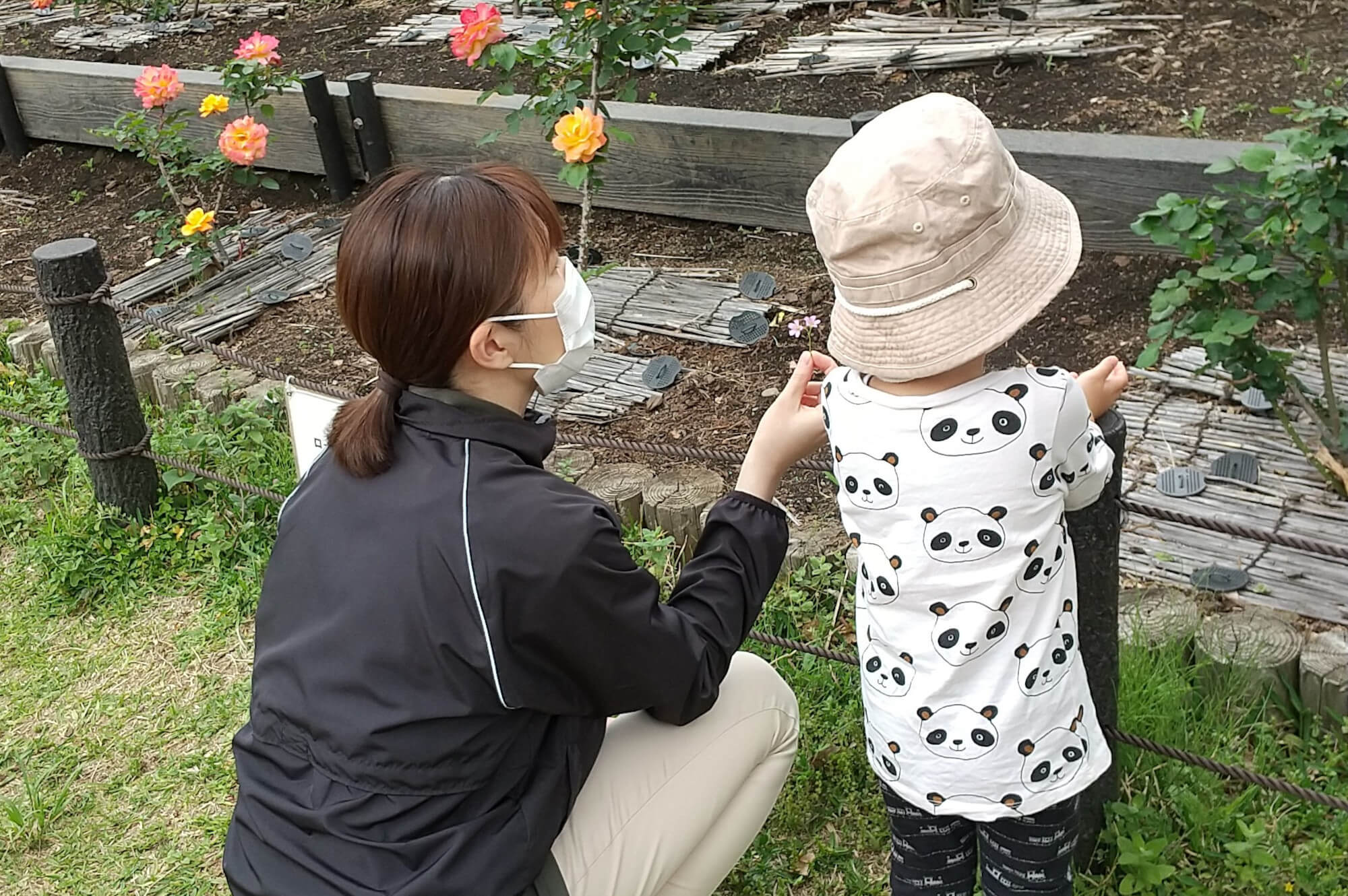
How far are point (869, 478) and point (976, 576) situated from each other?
0.19m

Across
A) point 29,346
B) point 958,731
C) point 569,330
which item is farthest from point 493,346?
point 29,346

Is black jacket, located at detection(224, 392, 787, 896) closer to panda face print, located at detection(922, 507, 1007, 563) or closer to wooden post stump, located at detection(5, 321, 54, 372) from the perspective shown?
panda face print, located at detection(922, 507, 1007, 563)

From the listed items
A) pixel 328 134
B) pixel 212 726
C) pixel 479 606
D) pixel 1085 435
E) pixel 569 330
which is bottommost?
pixel 212 726

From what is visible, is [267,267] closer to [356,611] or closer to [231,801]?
[231,801]

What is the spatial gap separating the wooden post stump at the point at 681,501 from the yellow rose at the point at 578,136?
942 mm

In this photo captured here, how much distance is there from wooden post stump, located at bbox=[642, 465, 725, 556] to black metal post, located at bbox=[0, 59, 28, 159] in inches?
201

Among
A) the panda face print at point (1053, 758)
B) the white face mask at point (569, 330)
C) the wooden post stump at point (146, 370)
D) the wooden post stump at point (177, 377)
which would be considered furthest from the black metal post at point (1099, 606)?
the wooden post stump at point (146, 370)

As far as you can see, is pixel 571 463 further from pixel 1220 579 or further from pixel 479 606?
pixel 479 606

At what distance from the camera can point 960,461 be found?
1654 millimetres

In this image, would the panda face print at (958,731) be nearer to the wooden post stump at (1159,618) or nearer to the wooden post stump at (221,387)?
the wooden post stump at (1159,618)

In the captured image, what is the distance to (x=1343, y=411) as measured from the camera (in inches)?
122

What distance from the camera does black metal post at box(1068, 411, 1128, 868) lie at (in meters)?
2.09

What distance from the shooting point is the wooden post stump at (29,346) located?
488 centimetres

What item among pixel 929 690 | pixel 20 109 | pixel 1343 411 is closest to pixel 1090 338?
pixel 1343 411
